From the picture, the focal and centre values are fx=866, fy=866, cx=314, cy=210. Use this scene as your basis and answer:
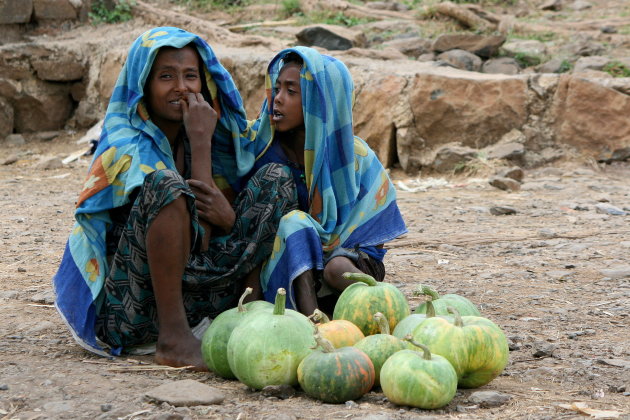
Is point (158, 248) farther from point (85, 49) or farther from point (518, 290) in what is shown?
point (85, 49)

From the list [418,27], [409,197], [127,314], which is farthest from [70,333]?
[418,27]

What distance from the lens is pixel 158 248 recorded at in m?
3.56

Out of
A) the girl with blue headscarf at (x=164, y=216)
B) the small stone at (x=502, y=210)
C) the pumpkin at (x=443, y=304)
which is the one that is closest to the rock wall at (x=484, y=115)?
the small stone at (x=502, y=210)

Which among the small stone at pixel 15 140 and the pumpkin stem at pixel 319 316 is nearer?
the pumpkin stem at pixel 319 316

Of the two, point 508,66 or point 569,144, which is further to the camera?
point 508,66

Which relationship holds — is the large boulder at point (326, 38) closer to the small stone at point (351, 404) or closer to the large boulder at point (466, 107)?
the large boulder at point (466, 107)

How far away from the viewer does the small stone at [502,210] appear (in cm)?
748

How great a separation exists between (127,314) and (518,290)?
2.37 m

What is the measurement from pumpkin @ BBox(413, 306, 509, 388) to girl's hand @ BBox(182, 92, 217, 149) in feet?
4.60

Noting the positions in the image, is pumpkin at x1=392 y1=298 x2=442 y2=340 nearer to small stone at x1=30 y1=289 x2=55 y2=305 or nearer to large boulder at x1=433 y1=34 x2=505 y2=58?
small stone at x1=30 y1=289 x2=55 y2=305

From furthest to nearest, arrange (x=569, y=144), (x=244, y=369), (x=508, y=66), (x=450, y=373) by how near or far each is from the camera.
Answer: (x=508, y=66) → (x=569, y=144) → (x=244, y=369) → (x=450, y=373)

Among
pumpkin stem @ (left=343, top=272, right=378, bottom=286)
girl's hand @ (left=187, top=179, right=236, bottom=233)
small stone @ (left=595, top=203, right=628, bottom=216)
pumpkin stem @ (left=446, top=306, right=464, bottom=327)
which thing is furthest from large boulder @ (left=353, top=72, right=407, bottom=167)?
pumpkin stem @ (left=446, top=306, right=464, bottom=327)

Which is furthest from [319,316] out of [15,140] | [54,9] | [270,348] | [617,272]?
[54,9]

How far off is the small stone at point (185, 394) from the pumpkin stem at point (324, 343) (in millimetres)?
409
